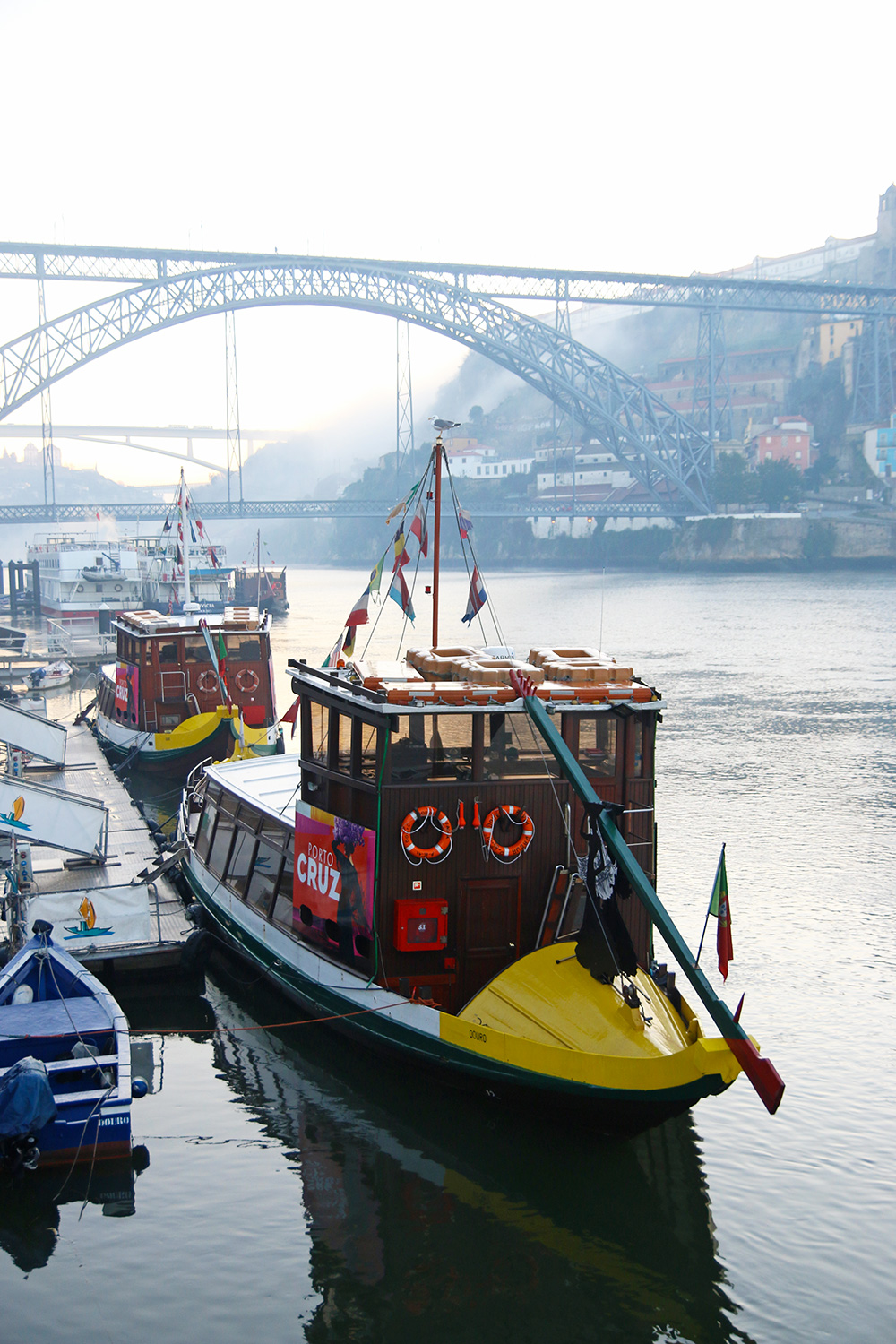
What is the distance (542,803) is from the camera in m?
10.2

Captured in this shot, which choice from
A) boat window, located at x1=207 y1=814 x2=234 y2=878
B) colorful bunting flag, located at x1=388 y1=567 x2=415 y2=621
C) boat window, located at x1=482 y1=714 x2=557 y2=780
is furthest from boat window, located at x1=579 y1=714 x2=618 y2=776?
boat window, located at x1=207 y1=814 x2=234 y2=878

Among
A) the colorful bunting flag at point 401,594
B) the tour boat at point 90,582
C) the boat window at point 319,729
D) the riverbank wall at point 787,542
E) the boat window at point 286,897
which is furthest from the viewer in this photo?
the riverbank wall at point 787,542

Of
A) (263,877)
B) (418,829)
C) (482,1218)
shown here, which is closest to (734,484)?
(263,877)

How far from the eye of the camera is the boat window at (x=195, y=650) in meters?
23.7

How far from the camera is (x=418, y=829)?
991cm

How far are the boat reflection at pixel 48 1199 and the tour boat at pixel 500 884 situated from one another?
2429 millimetres

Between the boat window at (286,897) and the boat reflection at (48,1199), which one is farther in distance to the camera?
the boat window at (286,897)

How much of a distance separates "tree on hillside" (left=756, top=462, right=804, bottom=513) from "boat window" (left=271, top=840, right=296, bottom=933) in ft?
289

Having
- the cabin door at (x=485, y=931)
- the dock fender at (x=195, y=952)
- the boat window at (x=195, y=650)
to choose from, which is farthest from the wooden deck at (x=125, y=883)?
the cabin door at (x=485, y=931)

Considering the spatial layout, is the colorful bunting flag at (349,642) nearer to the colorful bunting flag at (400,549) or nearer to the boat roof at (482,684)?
the boat roof at (482,684)

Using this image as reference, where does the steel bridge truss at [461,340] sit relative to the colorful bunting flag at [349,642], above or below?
above

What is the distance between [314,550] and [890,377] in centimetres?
7569

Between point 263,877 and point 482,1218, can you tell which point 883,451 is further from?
point 482,1218

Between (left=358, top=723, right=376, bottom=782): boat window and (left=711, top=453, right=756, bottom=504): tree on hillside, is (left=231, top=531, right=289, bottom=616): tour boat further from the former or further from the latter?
(left=358, top=723, right=376, bottom=782): boat window
